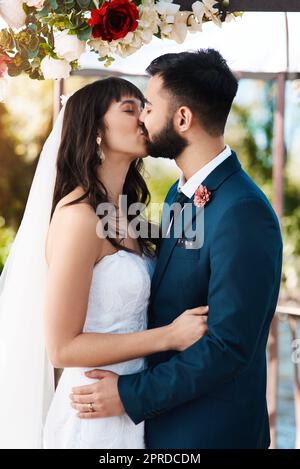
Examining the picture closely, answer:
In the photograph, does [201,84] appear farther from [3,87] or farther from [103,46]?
[3,87]

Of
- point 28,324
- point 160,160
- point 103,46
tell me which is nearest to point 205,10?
point 103,46

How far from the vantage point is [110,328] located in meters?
2.45

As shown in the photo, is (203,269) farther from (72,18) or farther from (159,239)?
(72,18)

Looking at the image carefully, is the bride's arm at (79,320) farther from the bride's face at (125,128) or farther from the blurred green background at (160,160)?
the blurred green background at (160,160)

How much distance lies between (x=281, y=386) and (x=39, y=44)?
618cm

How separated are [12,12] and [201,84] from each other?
681mm

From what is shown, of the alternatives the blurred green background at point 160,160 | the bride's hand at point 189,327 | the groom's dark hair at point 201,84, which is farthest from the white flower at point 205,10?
the blurred green background at point 160,160

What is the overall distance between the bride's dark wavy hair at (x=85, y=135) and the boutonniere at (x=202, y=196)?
309 mm

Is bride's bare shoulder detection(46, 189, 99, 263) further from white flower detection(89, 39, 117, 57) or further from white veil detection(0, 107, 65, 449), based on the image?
white flower detection(89, 39, 117, 57)

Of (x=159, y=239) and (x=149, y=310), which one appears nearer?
(x=149, y=310)
